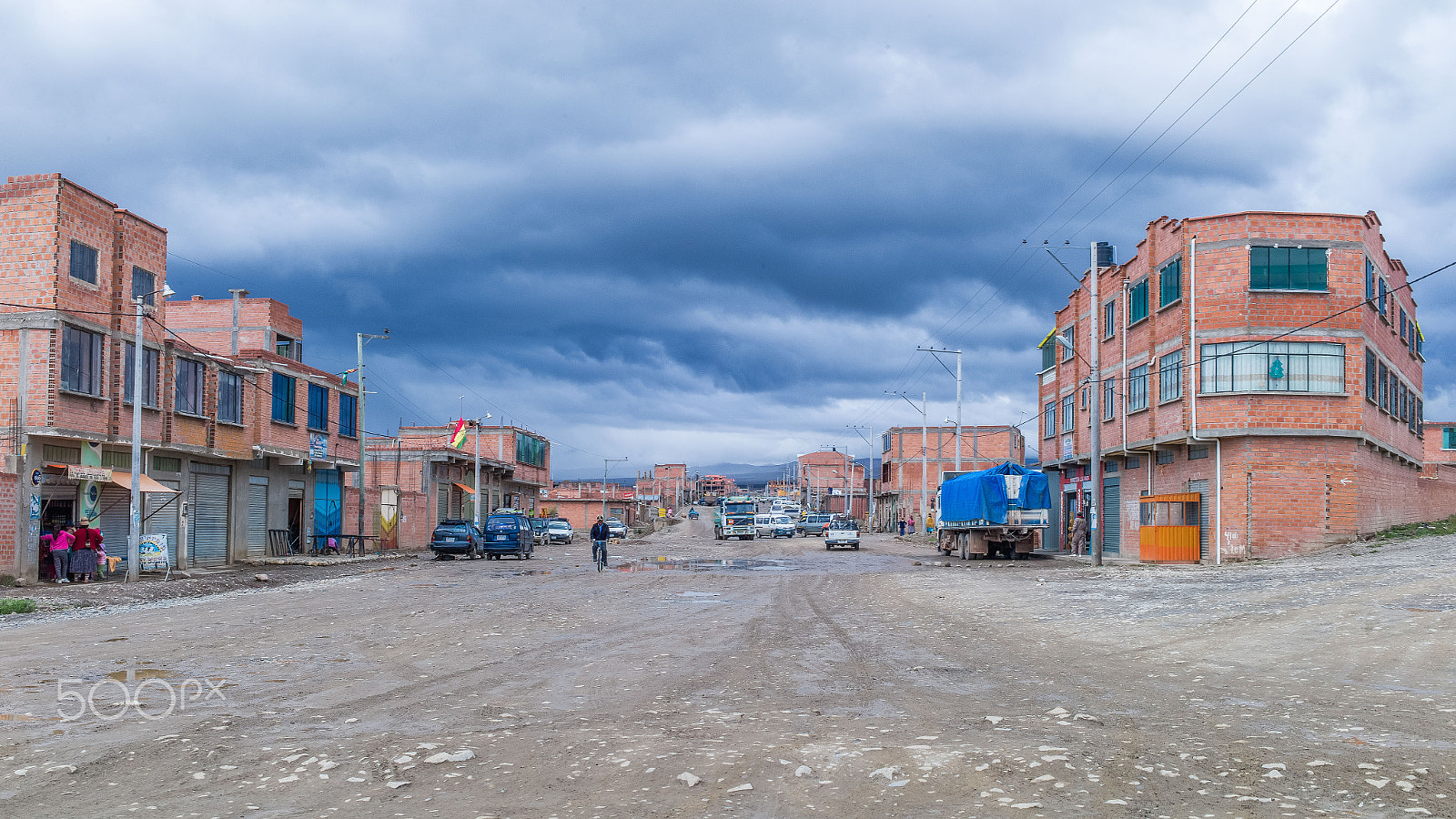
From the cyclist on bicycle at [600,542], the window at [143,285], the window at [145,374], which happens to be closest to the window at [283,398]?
the window at [145,374]

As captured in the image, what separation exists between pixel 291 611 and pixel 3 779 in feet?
→ 45.0

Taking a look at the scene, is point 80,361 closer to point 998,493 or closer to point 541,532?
point 998,493

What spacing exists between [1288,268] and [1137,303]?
289 inches

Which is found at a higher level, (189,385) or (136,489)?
(189,385)

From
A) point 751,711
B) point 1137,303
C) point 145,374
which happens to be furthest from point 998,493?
point 751,711

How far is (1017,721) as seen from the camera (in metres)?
8.94

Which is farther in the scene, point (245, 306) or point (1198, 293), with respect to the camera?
point (245, 306)

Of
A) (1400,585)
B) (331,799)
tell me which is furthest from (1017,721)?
(1400,585)

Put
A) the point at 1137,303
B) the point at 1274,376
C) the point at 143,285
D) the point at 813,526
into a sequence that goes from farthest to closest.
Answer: the point at 813,526, the point at 1137,303, the point at 1274,376, the point at 143,285

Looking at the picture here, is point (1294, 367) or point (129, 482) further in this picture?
point (1294, 367)

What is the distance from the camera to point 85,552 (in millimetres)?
27984

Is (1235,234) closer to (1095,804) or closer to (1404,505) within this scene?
(1404,505)

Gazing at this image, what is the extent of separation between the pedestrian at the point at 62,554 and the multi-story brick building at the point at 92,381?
597 mm

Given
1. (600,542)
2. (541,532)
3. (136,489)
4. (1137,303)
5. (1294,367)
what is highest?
(1137,303)
